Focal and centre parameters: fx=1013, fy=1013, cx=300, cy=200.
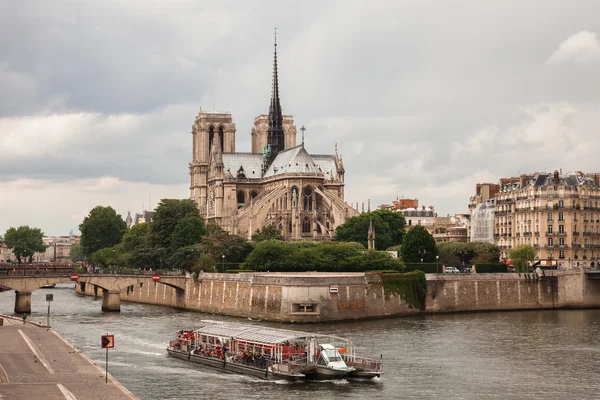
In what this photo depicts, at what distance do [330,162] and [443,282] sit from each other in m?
69.6

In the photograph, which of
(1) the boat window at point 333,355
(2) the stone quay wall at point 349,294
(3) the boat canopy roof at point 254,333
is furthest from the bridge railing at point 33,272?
(1) the boat window at point 333,355

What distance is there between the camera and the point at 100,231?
15712cm

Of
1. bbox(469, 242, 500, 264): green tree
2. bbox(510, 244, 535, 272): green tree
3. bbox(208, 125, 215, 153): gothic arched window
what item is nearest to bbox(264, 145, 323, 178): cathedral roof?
bbox(208, 125, 215, 153): gothic arched window

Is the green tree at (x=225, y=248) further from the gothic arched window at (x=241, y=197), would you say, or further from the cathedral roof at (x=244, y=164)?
the cathedral roof at (x=244, y=164)

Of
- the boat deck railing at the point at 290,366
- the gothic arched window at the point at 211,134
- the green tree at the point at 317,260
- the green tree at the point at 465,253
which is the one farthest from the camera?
the gothic arched window at the point at 211,134

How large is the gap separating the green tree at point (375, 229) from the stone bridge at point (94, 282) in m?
32.3

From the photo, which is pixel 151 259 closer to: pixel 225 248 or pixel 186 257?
pixel 186 257

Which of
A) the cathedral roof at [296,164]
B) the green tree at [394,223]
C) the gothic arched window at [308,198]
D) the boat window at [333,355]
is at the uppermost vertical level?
the cathedral roof at [296,164]

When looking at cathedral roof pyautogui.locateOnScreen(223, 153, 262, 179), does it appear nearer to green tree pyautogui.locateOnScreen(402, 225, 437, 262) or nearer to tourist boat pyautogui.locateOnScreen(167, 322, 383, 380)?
green tree pyautogui.locateOnScreen(402, 225, 437, 262)

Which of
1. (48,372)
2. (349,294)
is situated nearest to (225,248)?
(349,294)

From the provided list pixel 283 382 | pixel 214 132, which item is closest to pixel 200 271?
pixel 283 382

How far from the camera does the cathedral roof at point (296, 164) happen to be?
13900cm

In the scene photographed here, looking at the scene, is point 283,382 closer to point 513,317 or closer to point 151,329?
point 151,329

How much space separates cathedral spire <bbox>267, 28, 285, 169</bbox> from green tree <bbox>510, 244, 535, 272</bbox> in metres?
57.9
